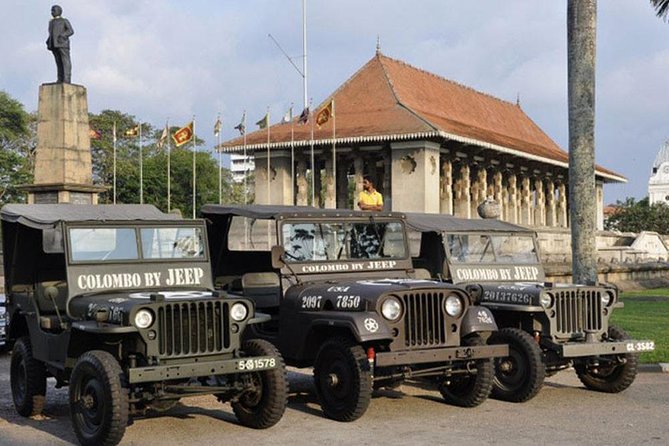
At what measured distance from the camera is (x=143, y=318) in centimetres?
721

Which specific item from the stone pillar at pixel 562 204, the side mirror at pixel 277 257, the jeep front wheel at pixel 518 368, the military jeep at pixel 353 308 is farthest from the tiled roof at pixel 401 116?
the side mirror at pixel 277 257

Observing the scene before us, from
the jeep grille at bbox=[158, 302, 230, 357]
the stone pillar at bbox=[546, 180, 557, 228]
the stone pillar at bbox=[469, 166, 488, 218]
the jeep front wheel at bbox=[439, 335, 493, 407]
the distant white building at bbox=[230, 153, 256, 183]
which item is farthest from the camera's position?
the stone pillar at bbox=[546, 180, 557, 228]

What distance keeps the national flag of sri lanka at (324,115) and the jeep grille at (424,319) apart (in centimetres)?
2939

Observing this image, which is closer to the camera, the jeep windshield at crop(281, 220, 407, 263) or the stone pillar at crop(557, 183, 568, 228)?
the jeep windshield at crop(281, 220, 407, 263)

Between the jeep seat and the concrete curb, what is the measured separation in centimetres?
512

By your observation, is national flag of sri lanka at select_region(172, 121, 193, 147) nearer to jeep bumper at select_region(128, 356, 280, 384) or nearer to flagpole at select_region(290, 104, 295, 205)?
flagpole at select_region(290, 104, 295, 205)

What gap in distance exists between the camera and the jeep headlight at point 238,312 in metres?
7.64

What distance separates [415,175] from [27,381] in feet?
99.7

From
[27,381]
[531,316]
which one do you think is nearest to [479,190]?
[531,316]

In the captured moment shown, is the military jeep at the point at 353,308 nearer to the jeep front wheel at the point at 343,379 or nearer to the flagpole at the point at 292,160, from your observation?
the jeep front wheel at the point at 343,379

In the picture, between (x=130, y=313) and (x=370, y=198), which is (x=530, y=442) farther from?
(x=370, y=198)

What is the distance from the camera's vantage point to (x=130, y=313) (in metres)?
7.15

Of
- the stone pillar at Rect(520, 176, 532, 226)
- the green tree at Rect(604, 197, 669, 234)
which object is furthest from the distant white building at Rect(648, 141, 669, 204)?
the stone pillar at Rect(520, 176, 532, 226)

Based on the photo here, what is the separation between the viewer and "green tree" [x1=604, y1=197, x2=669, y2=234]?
231ft
